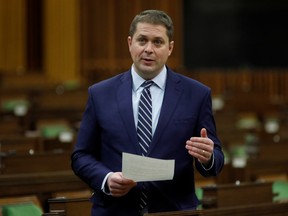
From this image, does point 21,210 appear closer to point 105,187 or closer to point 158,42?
point 105,187

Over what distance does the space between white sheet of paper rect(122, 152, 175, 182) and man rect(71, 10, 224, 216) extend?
90 millimetres

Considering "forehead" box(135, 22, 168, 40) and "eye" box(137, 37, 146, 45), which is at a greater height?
"forehead" box(135, 22, 168, 40)

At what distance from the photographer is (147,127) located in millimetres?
2404

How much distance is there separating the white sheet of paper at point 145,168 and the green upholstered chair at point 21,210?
4.08 ft

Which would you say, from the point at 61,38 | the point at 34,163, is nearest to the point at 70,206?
the point at 34,163

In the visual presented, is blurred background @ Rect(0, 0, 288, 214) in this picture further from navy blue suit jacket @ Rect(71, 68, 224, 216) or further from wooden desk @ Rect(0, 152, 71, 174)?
navy blue suit jacket @ Rect(71, 68, 224, 216)

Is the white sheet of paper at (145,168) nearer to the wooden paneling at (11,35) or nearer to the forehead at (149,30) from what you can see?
the forehead at (149,30)

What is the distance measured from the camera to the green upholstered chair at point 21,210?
339cm

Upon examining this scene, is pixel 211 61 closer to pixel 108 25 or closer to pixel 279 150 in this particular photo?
pixel 108 25

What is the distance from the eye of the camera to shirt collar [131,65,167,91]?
2.46 metres

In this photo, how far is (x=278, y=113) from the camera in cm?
951

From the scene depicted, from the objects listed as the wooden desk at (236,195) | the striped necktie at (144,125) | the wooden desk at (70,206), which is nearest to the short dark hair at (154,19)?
the striped necktie at (144,125)

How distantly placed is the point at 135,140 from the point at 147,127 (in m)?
0.06

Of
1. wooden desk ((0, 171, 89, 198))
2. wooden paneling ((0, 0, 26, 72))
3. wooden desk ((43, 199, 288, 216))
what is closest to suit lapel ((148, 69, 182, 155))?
wooden desk ((43, 199, 288, 216))
